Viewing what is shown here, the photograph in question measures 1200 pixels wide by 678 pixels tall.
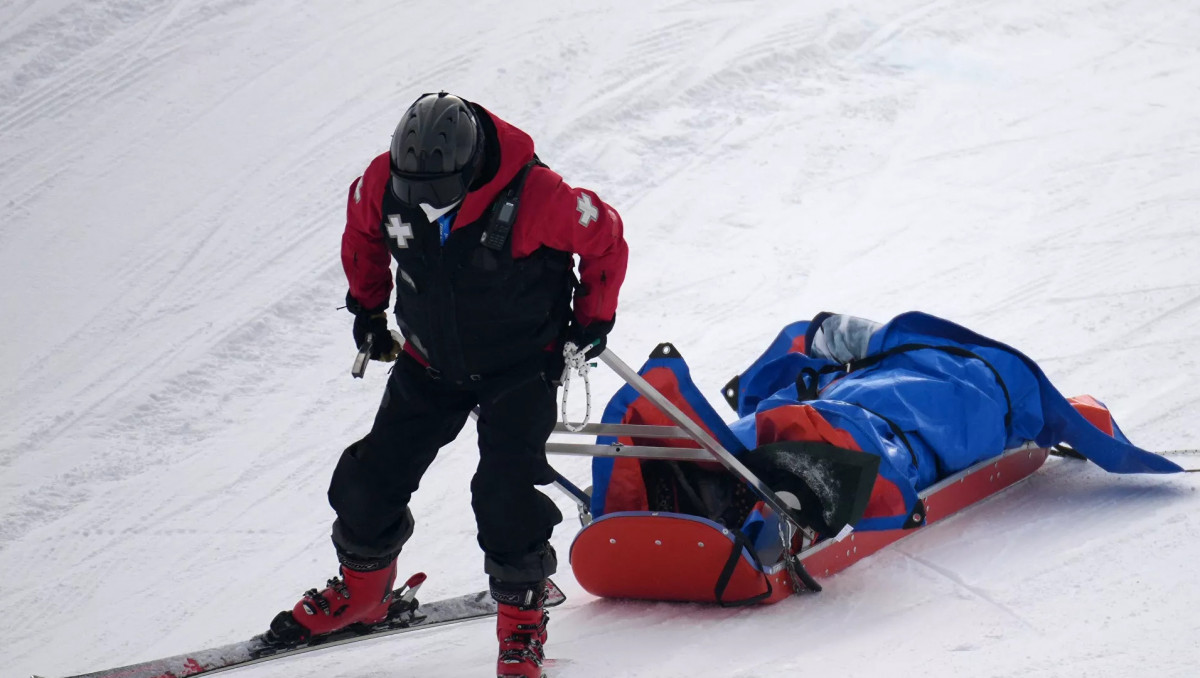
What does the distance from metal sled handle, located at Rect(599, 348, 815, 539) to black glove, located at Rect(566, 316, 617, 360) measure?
31 centimetres

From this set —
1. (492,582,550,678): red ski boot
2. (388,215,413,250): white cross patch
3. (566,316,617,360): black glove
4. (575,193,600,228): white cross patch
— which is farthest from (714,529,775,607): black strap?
→ (388,215,413,250): white cross patch

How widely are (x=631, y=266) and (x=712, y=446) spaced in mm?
3957

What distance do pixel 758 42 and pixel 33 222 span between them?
5621mm

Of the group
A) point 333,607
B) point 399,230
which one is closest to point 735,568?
point 333,607

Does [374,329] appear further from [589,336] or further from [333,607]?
[333,607]

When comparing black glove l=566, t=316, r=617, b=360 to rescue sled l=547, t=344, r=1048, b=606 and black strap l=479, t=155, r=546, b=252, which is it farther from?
black strap l=479, t=155, r=546, b=252

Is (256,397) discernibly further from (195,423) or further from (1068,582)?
(1068,582)

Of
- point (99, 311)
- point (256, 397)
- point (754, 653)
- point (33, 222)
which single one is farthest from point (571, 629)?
point (33, 222)

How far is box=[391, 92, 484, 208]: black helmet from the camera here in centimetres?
314

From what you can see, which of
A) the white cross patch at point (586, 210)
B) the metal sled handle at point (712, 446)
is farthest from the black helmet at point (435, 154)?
the metal sled handle at point (712, 446)

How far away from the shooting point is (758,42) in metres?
10.3

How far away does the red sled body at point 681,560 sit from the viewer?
3.86m

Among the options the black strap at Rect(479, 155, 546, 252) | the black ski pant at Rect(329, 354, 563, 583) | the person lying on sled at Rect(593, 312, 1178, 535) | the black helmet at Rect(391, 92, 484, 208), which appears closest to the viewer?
the black helmet at Rect(391, 92, 484, 208)

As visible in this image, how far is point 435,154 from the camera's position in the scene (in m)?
3.14
